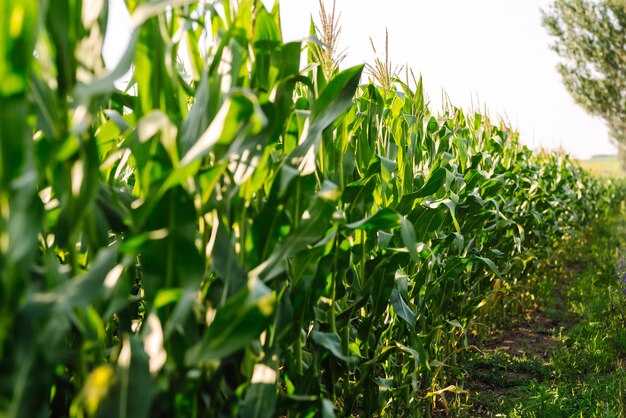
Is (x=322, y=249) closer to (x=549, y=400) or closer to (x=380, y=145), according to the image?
(x=380, y=145)

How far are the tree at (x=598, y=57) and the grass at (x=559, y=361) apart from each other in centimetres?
2341

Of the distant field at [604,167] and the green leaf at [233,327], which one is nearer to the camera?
the green leaf at [233,327]

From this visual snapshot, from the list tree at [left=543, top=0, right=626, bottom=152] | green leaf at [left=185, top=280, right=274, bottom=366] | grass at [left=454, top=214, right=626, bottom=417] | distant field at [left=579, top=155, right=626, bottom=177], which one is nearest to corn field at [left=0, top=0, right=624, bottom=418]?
green leaf at [left=185, top=280, right=274, bottom=366]

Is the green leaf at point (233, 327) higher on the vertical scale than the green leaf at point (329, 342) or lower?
higher

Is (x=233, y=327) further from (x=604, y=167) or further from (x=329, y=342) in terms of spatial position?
(x=604, y=167)

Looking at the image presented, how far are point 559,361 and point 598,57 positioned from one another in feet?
89.0

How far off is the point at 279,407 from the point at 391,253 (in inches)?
29.5

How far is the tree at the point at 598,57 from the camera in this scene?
88.0 ft

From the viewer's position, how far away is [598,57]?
89.8 feet

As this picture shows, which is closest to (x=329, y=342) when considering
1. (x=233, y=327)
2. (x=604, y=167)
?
(x=233, y=327)

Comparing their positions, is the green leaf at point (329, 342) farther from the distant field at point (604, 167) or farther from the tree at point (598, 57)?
the tree at point (598, 57)

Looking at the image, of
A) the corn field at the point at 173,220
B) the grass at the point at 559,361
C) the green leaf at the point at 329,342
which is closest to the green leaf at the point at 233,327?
the corn field at the point at 173,220

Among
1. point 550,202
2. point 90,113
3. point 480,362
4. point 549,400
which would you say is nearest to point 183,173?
point 90,113

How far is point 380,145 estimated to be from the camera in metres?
2.59
